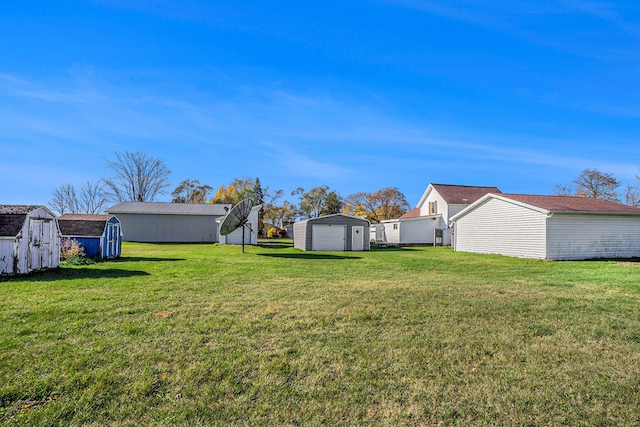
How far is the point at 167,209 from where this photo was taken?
3666cm

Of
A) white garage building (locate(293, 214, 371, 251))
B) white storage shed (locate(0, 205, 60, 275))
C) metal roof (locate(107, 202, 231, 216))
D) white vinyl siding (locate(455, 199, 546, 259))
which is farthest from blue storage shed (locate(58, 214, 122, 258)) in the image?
white vinyl siding (locate(455, 199, 546, 259))

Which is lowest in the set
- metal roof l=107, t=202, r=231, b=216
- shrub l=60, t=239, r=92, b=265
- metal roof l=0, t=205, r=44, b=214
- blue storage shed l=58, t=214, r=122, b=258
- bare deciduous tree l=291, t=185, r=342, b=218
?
A: shrub l=60, t=239, r=92, b=265

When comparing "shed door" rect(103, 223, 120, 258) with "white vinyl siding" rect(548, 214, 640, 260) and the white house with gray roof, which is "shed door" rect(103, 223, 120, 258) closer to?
"white vinyl siding" rect(548, 214, 640, 260)

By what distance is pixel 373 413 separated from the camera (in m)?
2.83

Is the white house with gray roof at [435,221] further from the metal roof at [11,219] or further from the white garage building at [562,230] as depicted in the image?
the metal roof at [11,219]

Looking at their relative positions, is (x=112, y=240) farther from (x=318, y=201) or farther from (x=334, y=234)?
(x=318, y=201)

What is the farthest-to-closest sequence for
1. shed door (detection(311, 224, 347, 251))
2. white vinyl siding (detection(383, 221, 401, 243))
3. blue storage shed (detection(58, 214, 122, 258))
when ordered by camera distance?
white vinyl siding (detection(383, 221, 401, 243)) → shed door (detection(311, 224, 347, 251)) → blue storage shed (detection(58, 214, 122, 258))

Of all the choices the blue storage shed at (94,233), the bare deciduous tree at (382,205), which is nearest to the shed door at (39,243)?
the blue storage shed at (94,233)

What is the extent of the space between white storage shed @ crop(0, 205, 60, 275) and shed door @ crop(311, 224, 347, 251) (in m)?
15.8

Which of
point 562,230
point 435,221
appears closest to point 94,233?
point 562,230

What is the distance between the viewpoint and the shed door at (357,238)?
85.9 feet

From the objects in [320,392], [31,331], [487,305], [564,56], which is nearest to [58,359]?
[31,331]

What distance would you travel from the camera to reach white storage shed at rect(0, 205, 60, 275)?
10170mm

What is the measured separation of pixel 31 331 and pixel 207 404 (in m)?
3.32
